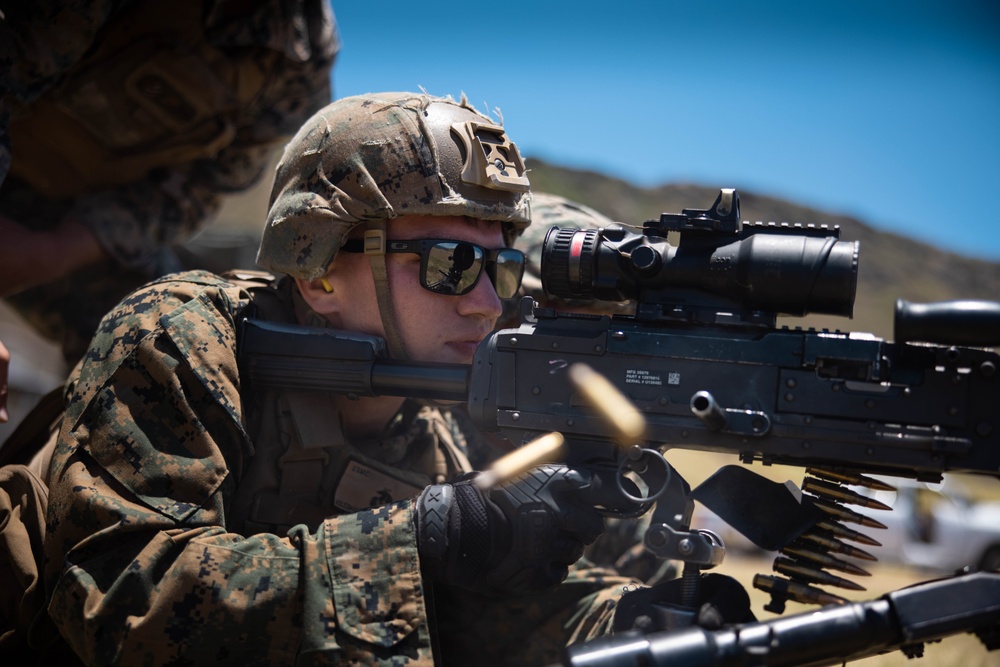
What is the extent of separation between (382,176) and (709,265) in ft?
4.26

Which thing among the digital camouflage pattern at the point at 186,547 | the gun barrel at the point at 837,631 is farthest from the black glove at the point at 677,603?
the digital camouflage pattern at the point at 186,547

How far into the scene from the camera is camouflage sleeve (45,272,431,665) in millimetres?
2672

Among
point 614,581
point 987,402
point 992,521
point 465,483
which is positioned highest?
point 987,402

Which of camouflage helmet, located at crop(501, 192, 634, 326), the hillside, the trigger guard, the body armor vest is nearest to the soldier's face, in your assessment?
the body armor vest

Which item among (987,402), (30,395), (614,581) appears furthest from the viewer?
(30,395)

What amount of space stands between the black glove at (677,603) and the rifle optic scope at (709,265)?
81 cm

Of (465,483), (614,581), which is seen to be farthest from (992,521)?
(465,483)

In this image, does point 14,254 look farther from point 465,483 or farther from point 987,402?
point 987,402

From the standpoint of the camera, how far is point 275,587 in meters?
2.74

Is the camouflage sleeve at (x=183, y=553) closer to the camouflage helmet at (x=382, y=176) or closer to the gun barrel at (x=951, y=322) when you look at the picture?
the camouflage helmet at (x=382, y=176)

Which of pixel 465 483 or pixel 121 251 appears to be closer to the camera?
pixel 465 483

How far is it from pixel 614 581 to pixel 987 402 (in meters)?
1.64

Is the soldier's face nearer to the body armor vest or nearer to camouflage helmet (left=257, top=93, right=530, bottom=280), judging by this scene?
camouflage helmet (left=257, top=93, right=530, bottom=280)

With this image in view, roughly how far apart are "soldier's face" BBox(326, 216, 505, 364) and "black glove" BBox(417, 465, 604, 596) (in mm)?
776
